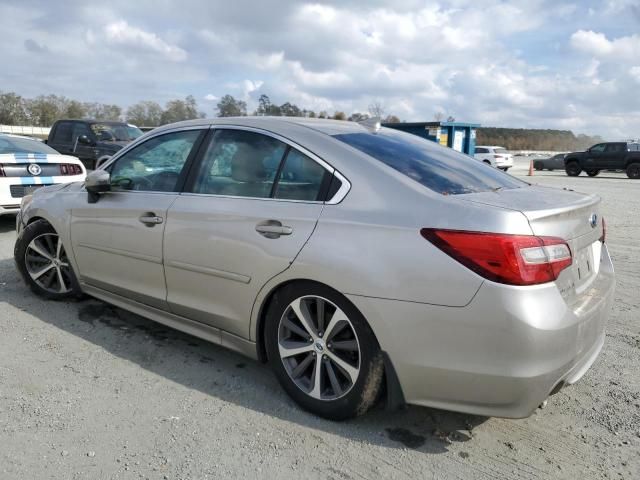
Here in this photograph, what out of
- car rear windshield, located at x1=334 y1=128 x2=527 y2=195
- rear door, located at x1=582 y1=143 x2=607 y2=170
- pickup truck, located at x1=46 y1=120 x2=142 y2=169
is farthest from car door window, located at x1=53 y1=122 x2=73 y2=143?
rear door, located at x1=582 y1=143 x2=607 y2=170

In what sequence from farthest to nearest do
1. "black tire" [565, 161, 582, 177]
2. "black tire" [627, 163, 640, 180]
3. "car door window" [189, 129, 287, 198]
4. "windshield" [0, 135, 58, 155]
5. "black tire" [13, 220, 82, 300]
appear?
1. "black tire" [565, 161, 582, 177]
2. "black tire" [627, 163, 640, 180]
3. "windshield" [0, 135, 58, 155]
4. "black tire" [13, 220, 82, 300]
5. "car door window" [189, 129, 287, 198]

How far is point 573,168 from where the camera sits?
2723cm

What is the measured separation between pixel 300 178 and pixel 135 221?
1.38m

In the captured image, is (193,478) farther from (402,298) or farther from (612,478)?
(612,478)

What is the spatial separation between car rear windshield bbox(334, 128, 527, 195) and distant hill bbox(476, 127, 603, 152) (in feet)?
263

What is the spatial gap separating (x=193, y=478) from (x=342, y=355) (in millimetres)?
901

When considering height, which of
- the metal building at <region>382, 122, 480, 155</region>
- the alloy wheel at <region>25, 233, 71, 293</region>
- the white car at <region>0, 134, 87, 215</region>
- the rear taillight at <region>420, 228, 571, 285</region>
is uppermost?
the metal building at <region>382, 122, 480, 155</region>

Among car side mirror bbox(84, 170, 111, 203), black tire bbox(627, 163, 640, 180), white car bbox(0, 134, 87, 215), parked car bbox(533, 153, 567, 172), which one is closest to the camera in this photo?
car side mirror bbox(84, 170, 111, 203)

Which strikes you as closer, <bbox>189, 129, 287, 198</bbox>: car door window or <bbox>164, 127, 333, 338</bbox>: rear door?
<bbox>164, 127, 333, 338</bbox>: rear door

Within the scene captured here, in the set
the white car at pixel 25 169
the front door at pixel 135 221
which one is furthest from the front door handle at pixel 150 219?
the white car at pixel 25 169

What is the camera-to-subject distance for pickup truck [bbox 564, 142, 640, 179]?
25.1m

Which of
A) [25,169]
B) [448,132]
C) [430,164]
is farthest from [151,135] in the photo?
[448,132]

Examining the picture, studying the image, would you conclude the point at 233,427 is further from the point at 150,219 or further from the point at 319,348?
the point at 150,219

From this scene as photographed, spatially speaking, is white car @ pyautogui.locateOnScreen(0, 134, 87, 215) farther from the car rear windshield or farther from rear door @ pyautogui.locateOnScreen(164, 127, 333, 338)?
the car rear windshield
